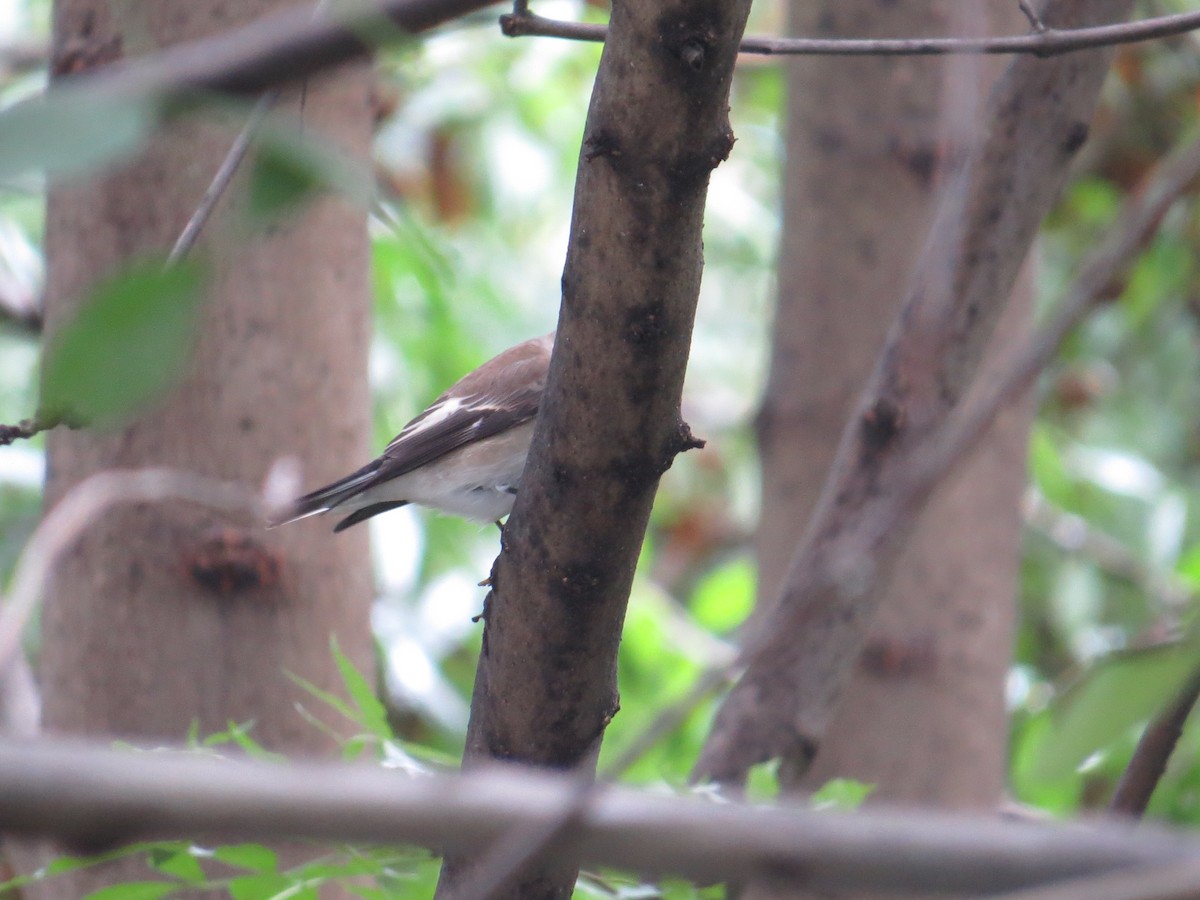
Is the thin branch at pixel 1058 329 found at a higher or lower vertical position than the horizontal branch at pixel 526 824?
higher

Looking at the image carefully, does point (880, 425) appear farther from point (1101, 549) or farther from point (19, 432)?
point (1101, 549)

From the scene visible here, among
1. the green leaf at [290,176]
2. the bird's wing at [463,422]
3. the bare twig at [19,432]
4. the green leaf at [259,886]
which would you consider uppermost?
the bird's wing at [463,422]

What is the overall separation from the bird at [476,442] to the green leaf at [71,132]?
235cm

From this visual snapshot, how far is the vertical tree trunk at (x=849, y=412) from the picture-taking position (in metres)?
2.77

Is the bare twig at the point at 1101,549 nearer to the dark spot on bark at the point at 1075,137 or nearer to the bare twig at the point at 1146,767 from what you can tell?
the dark spot on bark at the point at 1075,137

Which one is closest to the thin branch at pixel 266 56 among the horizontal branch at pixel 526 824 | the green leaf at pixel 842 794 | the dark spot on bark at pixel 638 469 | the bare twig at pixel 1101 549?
the horizontal branch at pixel 526 824

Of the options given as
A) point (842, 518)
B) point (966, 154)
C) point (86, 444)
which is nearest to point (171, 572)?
point (86, 444)

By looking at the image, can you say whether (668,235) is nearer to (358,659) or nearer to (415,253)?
(415,253)

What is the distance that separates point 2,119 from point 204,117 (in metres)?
0.09

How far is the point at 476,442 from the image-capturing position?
3.05m

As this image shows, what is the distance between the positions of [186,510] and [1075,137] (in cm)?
168

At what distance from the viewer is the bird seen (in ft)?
9.80

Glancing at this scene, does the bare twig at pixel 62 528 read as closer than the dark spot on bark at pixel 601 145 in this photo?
Yes

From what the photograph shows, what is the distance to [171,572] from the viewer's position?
7.07 feet
